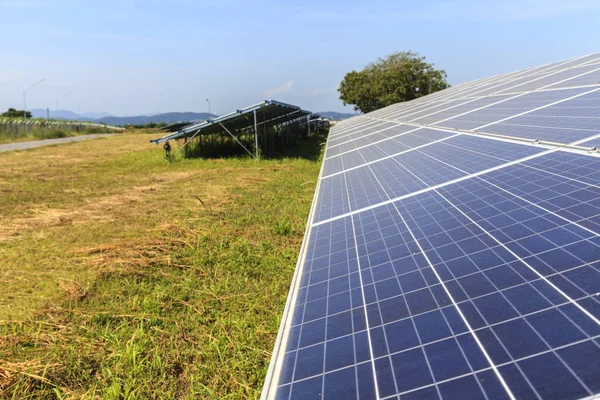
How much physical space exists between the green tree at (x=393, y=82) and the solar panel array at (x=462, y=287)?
48758 mm

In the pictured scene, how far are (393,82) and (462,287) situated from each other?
2067 inches

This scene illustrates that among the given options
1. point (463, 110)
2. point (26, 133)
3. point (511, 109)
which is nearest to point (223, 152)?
point (463, 110)

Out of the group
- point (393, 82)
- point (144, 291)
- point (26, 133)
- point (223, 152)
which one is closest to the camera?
point (144, 291)

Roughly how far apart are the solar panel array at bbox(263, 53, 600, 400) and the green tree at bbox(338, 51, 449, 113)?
48758 mm

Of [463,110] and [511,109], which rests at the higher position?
[463,110]

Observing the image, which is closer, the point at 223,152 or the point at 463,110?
the point at 463,110

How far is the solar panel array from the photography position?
5.23 ft

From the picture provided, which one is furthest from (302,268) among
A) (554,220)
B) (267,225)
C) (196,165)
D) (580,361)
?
(196,165)

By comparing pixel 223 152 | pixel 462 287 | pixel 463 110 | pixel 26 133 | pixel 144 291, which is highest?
pixel 26 133

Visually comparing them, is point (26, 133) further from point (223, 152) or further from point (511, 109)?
point (511, 109)

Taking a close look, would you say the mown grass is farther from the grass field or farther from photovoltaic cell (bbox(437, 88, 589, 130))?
photovoltaic cell (bbox(437, 88, 589, 130))

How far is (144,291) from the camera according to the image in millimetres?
5539

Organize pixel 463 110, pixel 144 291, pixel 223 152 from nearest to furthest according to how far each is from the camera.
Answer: pixel 144 291, pixel 463 110, pixel 223 152

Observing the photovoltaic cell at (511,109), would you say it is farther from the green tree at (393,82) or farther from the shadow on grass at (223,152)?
the green tree at (393,82)
